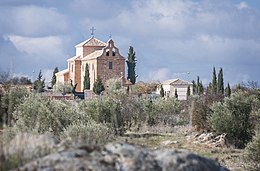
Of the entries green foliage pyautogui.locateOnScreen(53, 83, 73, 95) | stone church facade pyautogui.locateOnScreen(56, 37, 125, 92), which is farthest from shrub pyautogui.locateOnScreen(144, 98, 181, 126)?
stone church facade pyautogui.locateOnScreen(56, 37, 125, 92)

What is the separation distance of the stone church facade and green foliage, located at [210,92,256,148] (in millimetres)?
70719

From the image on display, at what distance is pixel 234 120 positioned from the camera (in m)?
32.8

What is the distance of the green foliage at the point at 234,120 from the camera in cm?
3238

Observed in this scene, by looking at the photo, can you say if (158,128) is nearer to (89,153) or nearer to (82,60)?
(89,153)

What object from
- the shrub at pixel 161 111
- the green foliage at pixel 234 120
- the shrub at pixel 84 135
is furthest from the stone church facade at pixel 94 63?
the shrub at pixel 84 135

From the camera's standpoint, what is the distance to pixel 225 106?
33531 mm

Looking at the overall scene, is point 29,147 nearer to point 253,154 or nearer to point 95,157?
point 95,157

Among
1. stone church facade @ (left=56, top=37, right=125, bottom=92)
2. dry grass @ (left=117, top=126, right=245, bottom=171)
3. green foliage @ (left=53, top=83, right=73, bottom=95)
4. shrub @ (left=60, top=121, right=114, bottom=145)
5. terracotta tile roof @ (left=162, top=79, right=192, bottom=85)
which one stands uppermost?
stone church facade @ (left=56, top=37, right=125, bottom=92)

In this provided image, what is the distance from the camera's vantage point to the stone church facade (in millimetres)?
105562

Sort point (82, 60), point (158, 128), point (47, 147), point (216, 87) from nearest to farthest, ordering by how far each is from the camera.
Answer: point (47, 147)
point (158, 128)
point (216, 87)
point (82, 60)

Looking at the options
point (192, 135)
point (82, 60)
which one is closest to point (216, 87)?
point (82, 60)

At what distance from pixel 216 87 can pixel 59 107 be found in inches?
2275

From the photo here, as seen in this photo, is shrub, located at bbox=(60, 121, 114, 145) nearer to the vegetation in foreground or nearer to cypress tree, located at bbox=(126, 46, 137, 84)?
the vegetation in foreground

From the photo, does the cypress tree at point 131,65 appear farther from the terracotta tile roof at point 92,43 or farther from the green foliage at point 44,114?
the green foliage at point 44,114
